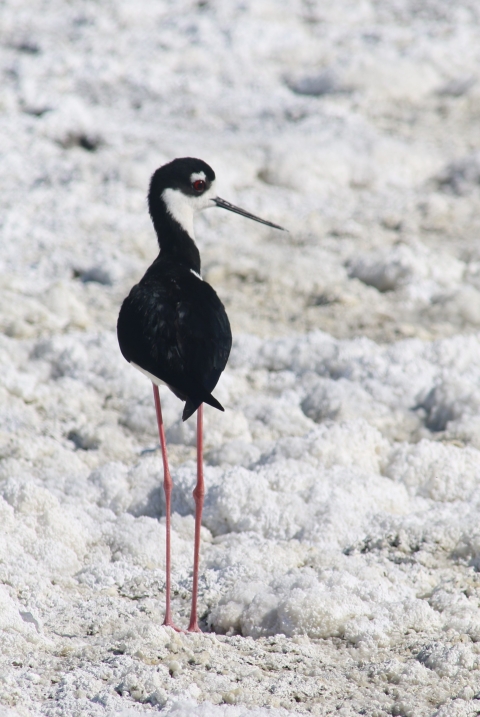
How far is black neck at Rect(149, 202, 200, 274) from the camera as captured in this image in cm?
406

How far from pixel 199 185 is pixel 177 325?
979 millimetres

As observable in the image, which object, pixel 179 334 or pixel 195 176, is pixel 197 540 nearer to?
pixel 179 334

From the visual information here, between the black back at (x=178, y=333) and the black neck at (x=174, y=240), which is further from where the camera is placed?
the black neck at (x=174, y=240)

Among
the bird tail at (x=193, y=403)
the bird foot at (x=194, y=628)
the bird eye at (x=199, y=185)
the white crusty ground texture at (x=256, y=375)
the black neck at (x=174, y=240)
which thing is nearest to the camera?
the white crusty ground texture at (x=256, y=375)

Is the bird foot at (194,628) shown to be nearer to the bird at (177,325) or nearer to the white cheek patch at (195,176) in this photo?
the bird at (177,325)

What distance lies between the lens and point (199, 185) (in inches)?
165

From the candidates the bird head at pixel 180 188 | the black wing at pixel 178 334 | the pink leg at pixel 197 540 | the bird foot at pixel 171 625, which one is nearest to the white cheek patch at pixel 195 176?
the bird head at pixel 180 188

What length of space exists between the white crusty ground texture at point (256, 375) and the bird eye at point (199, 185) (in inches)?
48.7

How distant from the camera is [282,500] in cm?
401

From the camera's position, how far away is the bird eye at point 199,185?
4.17 m

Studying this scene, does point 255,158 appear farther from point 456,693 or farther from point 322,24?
point 456,693

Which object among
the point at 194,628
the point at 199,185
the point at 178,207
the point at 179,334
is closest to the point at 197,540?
the point at 194,628

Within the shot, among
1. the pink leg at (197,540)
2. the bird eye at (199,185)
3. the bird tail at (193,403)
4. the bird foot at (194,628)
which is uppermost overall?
the bird eye at (199,185)

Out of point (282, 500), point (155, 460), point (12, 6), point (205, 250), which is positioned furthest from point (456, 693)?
point (12, 6)
